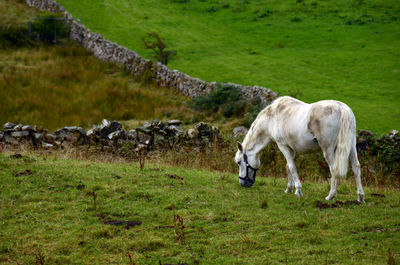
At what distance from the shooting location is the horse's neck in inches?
424

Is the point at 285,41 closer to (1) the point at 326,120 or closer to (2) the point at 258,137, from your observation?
(2) the point at 258,137

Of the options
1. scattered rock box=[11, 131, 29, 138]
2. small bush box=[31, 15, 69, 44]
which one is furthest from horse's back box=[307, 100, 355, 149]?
small bush box=[31, 15, 69, 44]

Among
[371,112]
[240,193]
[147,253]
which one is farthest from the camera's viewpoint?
[371,112]

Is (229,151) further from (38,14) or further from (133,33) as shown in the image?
(38,14)

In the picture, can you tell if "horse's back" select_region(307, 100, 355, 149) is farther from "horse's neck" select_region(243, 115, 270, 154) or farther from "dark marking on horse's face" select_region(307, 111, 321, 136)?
"horse's neck" select_region(243, 115, 270, 154)

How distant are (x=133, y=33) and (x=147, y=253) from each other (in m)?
33.3

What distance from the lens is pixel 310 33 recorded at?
122 ft

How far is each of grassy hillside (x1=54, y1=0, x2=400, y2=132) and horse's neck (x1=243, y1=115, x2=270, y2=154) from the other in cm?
1242

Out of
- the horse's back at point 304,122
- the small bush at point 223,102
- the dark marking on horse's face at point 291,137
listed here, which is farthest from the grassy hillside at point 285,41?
the dark marking on horse's face at point 291,137

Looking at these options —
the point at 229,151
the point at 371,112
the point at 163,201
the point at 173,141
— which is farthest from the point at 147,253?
the point at 371,112

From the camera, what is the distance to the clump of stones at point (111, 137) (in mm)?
16375

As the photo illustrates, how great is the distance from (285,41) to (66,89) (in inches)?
673

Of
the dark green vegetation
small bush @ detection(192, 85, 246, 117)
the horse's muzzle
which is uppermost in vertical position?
the horse's muzzle

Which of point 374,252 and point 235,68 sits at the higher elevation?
point 374,252
